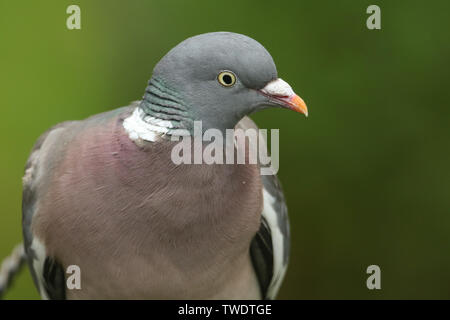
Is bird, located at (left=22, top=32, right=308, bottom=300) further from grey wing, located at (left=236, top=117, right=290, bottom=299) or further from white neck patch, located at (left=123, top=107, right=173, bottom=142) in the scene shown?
grey wing, located at (left=236, top=117, right=290, bottom=299)

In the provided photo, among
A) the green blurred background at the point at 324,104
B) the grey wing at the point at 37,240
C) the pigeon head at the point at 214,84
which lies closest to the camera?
the pigeon head at the point at 214,84

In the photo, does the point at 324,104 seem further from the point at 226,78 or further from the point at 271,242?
the point at 226,78

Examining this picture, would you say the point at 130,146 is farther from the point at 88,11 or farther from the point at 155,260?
the point at 88,11

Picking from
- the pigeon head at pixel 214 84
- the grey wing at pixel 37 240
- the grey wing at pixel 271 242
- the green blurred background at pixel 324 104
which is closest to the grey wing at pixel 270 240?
the grey wing at pixel 271 242

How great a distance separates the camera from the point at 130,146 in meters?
2.38

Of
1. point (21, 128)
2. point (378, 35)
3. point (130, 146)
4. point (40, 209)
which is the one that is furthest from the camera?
point (21, 128)

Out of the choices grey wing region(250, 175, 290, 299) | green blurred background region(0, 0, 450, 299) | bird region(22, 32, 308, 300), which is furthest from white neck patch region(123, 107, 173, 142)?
green blurred background region(0, 0, 450, 299)

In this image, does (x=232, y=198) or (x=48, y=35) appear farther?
(x=48, y=35)

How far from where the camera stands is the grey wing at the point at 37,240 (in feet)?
8.89

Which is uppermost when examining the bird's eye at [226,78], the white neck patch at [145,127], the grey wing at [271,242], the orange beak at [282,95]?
the bird's eye at [226,78]

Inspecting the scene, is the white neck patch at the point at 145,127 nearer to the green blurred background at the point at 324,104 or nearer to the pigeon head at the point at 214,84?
→ the pigeon head at the point at 214,84

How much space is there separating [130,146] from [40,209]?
491 millimetres

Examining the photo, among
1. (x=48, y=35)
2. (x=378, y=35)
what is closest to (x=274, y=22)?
(x=378, y=35)

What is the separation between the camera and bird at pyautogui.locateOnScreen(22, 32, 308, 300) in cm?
229
